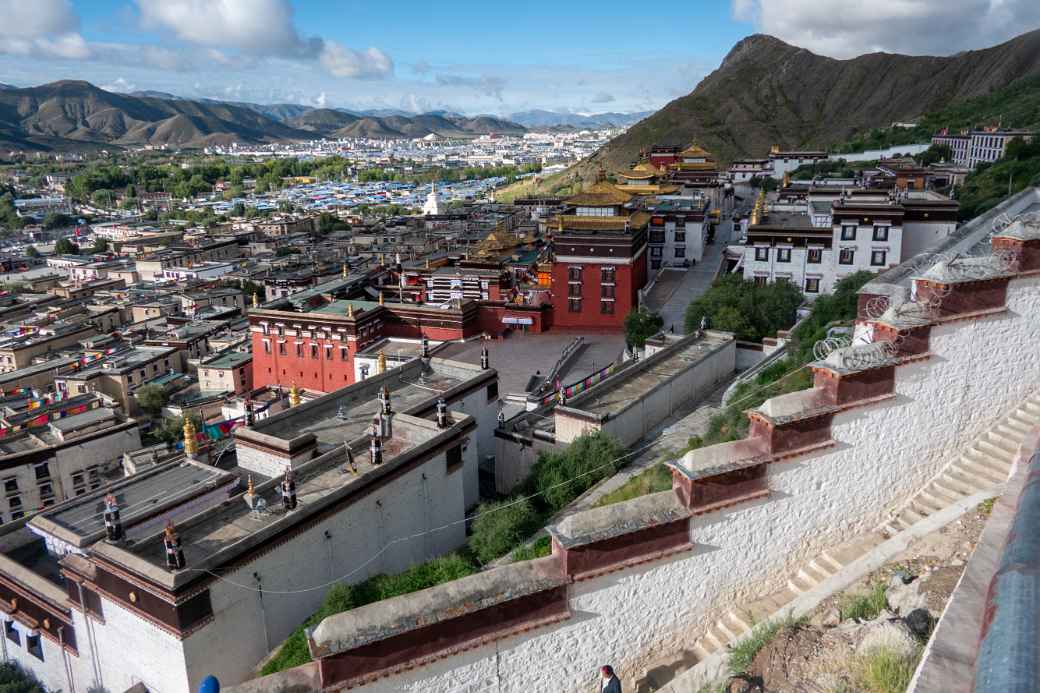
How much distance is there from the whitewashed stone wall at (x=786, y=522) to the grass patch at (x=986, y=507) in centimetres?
119

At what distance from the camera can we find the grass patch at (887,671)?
21.3 ft

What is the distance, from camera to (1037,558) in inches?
177

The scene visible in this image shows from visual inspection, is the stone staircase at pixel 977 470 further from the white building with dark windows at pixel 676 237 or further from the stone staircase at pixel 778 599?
the white building with dark windows at pixel 676 237

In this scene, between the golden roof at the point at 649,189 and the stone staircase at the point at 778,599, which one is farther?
the golden roof at the point at 649,189

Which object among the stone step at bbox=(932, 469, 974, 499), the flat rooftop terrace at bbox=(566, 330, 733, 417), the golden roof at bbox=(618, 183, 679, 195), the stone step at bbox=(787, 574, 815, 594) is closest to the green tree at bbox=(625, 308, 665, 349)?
the flat rooftop terrace at bbox=(566, 330, 733, 417)

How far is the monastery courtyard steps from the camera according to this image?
29.8 feet

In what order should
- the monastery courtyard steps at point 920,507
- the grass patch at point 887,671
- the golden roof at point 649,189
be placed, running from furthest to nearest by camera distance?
the golden roof at point 649,189 → the monastery courtyard steps at point 920,507 → the grass patch at point 887,671

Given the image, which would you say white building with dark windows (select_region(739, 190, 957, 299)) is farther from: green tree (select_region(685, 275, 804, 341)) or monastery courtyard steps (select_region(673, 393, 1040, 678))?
monastery courtyard steps (select_region(673, 393, 1040, 678))


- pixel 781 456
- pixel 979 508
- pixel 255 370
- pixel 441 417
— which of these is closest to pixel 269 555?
pixel 441 417

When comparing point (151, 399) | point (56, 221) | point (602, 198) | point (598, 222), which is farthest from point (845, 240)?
point (56, 221)

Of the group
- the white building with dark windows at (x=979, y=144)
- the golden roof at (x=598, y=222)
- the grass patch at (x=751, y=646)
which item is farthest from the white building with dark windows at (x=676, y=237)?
the grass patch at (x=751, y=646)

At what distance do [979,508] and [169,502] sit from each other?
1385 cm

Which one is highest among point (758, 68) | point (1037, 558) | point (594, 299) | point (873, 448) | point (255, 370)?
point (758, 68)

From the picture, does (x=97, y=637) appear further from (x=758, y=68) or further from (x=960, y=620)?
(x=758, y=68)
